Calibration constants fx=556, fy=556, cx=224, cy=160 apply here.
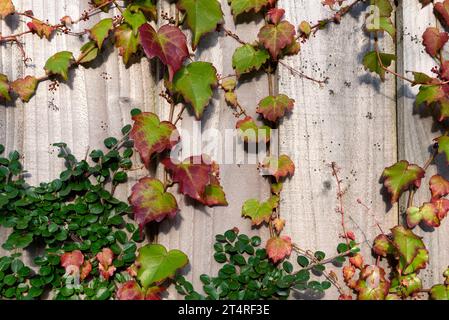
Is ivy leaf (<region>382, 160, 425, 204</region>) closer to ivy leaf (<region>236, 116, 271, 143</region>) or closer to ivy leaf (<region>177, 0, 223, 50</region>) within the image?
ivy leaf (<region>236, 116, 271, 143</region>)

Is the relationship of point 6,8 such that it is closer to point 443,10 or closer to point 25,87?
point 25,87

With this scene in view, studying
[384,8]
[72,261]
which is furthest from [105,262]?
[384,8]

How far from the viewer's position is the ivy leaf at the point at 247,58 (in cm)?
155

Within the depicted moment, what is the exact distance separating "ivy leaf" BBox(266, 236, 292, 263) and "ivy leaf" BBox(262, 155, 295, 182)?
0.56 ft

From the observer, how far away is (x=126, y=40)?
1.50 metres

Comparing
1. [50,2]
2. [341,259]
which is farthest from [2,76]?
[341,259]

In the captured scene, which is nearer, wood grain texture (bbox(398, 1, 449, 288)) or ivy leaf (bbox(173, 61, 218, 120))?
ivy leaf (bbox(173, 61, 218, 120))

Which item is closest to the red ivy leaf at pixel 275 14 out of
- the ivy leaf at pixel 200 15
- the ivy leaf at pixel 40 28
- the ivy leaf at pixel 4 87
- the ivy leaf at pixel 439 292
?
the ivy leaf at pixel 200 15

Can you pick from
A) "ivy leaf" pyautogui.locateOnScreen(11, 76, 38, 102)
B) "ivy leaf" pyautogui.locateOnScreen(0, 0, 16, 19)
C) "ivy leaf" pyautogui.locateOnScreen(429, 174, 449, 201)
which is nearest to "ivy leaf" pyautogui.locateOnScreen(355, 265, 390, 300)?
"ivy leaf" pyautogui.locateOnScreen(429, 174, 449, 201)

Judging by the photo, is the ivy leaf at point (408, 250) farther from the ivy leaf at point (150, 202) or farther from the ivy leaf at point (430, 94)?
the ivy leaf at point (150, 202)

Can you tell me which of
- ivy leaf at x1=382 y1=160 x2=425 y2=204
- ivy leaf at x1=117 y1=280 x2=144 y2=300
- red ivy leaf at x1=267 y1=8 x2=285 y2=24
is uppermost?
red ivy leaf at x1=267 y1=8 x2=285 y2=24

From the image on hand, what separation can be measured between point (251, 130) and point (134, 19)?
1.44ft

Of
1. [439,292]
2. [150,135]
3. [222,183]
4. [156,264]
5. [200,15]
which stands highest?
[200,15]

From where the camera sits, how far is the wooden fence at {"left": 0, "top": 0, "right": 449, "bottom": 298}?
5.00ft
